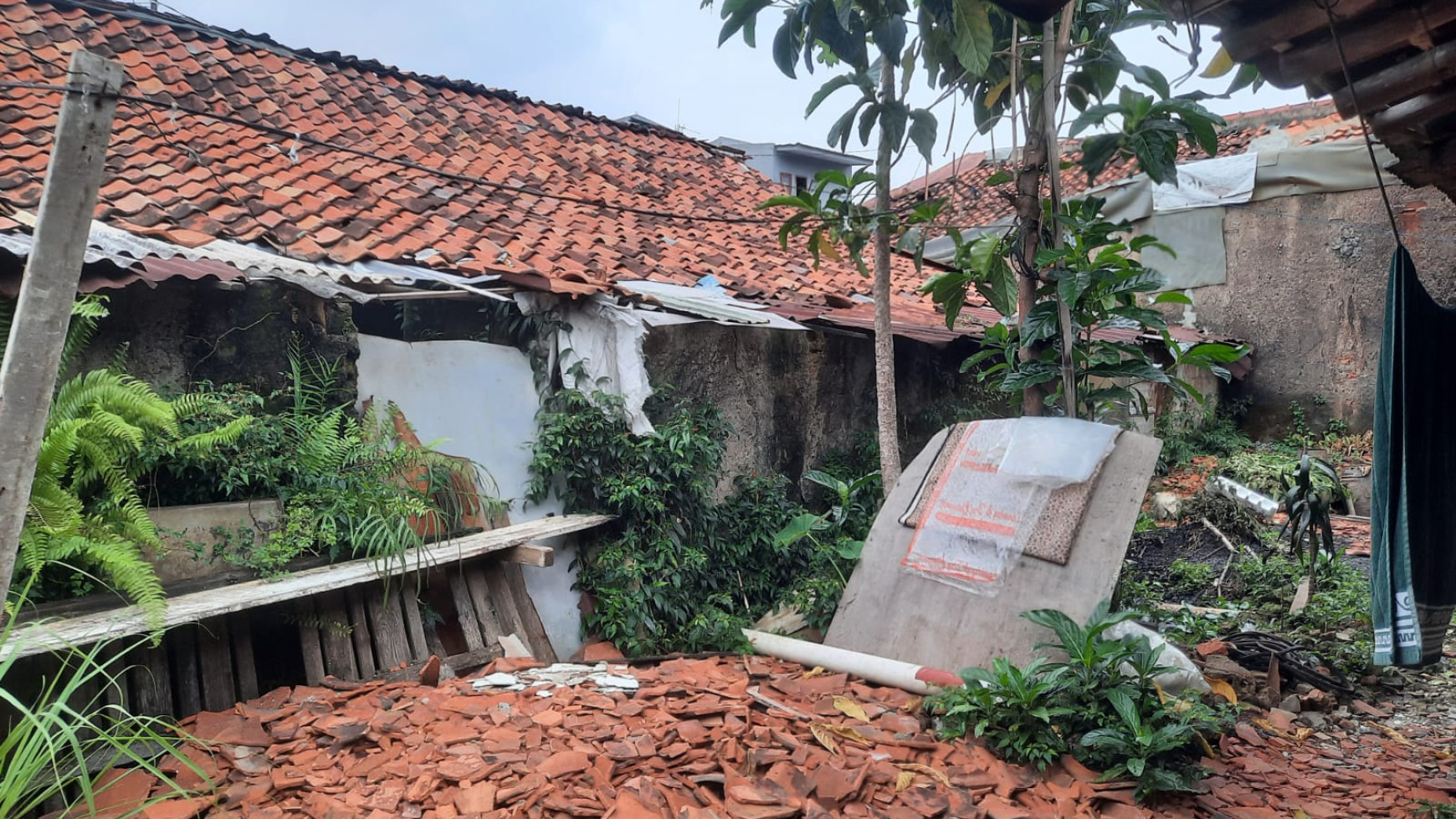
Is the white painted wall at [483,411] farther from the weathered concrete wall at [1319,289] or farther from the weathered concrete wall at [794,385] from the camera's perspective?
the weathered concrete wall at [1319,289]

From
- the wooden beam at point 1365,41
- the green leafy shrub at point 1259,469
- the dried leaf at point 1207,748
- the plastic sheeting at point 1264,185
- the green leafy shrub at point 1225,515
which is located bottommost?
the dried leaf at point 1207,748

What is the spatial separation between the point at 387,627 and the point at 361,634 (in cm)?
13

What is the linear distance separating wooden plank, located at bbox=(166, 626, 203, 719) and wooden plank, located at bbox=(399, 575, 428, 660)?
952 mm

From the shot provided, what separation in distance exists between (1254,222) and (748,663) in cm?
1016

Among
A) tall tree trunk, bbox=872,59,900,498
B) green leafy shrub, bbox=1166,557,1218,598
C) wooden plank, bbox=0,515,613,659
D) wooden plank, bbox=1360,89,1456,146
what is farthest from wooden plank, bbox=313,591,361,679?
green leafy shrub, bbox=1166,557,1218,598

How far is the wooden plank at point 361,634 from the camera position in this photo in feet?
13.5

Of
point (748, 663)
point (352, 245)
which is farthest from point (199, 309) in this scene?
point (748, 663)

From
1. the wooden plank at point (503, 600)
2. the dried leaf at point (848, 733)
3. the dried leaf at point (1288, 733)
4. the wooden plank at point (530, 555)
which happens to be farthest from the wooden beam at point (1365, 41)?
the wooden plank at point (503, 600)

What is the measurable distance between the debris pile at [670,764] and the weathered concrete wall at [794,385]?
8.95 ft

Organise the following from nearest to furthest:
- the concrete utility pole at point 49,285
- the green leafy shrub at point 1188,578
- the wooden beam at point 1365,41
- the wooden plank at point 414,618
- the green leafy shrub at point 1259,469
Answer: the wooden beam at point 1365,41, the concrete utility pole at point 49,285, the wooden plank at point 414,618, the green leafy shrub at point 1188,578, the green leafy shrub at point 1259,469

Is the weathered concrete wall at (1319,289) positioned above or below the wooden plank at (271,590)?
above

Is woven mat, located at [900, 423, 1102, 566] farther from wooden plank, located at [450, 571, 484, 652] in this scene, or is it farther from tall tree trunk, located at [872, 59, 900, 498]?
wooden plank, located at [450, 571, 484, 652]

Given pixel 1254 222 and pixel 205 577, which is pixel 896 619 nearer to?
pixel 205 577

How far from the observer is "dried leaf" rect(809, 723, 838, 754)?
11.1 ft
